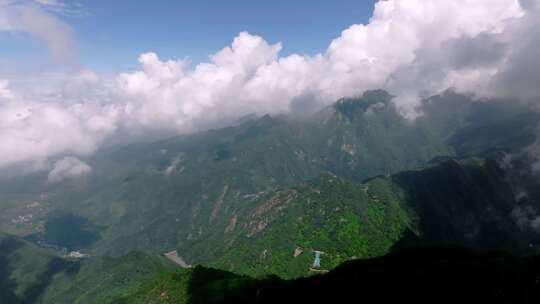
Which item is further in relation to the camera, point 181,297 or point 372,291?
point 181,297

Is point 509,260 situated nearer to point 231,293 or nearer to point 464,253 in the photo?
point 464,253

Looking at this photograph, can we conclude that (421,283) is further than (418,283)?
No

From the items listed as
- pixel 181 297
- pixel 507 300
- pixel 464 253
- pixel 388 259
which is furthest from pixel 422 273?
pixel 181 297

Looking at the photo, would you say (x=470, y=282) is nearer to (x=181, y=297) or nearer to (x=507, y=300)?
(x=507, y=300)

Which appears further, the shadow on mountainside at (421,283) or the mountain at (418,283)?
the mountain at (418,283)

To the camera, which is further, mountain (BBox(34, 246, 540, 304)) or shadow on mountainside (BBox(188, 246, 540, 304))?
mountain (BBox(34, 246, 540, 304))

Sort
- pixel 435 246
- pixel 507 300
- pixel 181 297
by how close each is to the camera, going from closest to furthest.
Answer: pixel 507 300
pixel 435 246
pixel 181 297

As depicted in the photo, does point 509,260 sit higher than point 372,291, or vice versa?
point 509,260

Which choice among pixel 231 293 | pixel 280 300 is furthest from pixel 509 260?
pixel 231 293

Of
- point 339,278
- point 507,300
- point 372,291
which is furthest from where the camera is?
point 339,278
